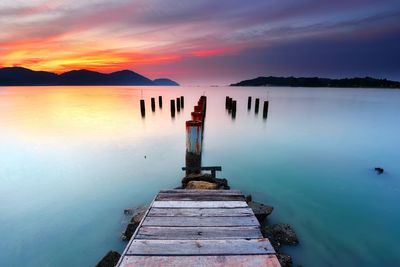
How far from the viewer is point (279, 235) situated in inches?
174

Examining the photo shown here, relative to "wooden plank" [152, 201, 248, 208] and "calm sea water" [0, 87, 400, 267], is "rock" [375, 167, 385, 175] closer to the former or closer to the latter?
"calm sea water" [0, 87, 400, 267]

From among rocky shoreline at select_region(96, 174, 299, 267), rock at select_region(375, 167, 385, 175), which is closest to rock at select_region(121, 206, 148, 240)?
rocky shoreline at select_region(96, 174, 299, 267)

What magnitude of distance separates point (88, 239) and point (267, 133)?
12.3 m

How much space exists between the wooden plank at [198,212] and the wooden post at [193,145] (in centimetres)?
318

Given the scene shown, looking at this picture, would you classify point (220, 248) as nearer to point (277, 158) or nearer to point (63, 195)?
point (63, 195)

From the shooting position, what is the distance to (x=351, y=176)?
7.92 m

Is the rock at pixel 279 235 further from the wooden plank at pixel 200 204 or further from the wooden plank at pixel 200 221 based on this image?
the wooden plank at pixel 200 221

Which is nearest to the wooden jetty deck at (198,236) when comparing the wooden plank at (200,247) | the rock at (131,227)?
the wooden plank at (200,247)

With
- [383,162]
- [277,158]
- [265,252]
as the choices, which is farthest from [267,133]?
[265,252]

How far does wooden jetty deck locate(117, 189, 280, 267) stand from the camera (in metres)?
2.28

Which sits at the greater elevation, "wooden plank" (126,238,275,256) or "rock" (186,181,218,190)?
"wooden plank" (126,238,275,256)

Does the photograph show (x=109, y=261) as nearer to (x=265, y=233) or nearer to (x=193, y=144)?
(x=265, y=233)

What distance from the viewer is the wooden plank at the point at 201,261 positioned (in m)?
2.22

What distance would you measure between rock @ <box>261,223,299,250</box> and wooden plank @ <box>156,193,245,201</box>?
111 centimetres
